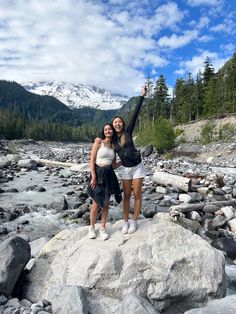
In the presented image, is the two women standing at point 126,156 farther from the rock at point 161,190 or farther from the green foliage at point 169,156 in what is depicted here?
the green foliage at point 169,156

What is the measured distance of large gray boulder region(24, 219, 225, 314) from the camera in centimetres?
682

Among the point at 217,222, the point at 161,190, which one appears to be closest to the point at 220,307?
the point at 217,222

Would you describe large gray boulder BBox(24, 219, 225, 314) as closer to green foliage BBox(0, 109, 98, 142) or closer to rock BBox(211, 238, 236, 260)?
rock BBox(211, 238, 236, 260)

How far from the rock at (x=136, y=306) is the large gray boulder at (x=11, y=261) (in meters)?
2.52

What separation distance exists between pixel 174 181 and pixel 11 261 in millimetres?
16290

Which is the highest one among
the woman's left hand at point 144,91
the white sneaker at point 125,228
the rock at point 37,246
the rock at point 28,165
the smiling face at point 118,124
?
the woman's left hand at point 144,91

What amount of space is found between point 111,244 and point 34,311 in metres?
2.11

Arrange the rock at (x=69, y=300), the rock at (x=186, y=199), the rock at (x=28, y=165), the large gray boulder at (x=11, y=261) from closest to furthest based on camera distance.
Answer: the rock at (x=69, y=300)
the large gray boulder at (x=11, y=261)
the rock at (x=186, y=199)
the rock at (x=28, y=165)

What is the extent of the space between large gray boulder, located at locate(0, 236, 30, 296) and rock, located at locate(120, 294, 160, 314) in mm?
2516

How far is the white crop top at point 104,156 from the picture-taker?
7668mm

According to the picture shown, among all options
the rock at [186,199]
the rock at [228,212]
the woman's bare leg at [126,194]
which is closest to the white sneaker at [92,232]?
the woman's bare leg at [126,194]

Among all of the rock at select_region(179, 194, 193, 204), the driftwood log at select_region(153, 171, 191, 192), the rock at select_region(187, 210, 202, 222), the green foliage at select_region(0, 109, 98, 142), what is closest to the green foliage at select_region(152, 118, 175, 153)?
the driftwood log at select_region(153, 171, 191, 192)

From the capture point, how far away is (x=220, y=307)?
243 inches

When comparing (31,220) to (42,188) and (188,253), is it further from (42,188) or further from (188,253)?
(188,253)
